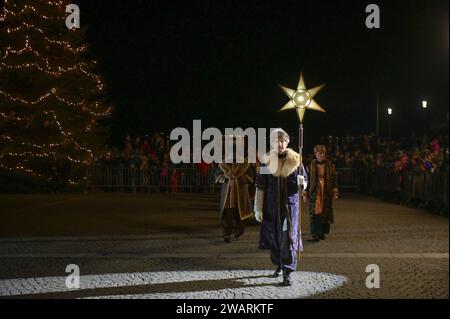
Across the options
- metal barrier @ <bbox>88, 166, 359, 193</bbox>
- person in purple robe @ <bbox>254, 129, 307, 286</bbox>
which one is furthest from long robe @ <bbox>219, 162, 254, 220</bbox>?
metal barrier @ <bbox>88, 166, 359, 193</bbox>

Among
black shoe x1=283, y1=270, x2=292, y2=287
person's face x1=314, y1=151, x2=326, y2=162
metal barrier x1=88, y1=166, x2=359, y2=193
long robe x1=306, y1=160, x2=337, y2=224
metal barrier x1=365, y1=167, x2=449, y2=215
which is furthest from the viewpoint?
metal barrier x1=88, y1=166, x2=359, y2=193

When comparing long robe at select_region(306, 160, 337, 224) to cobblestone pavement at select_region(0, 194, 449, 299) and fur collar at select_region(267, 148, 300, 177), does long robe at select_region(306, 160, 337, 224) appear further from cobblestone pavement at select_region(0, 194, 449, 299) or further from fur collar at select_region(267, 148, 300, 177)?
fur collar at select_region(267, 148, 300, 177)

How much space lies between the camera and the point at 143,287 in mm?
7488

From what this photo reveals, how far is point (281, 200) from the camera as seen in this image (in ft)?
26.9

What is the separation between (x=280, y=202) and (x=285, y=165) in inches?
20.1

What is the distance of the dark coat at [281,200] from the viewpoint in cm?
819

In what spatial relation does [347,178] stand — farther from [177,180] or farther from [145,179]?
[145,179]

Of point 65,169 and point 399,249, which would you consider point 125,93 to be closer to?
point 65,169

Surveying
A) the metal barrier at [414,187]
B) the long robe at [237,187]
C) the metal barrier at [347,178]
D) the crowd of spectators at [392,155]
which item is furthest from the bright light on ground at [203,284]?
the metal barrier at [347,178]

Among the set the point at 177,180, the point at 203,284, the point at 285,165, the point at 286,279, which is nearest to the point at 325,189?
the point at 285,165

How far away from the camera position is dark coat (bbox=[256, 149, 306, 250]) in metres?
8.19

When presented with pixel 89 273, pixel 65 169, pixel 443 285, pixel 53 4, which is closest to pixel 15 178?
pixel 65 169

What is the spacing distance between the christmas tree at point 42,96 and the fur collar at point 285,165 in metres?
18.4

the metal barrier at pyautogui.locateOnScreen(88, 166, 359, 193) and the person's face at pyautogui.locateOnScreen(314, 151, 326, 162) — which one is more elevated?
the person's face at pyautogui.locateOnScreen(314, 151, 326, 162)
